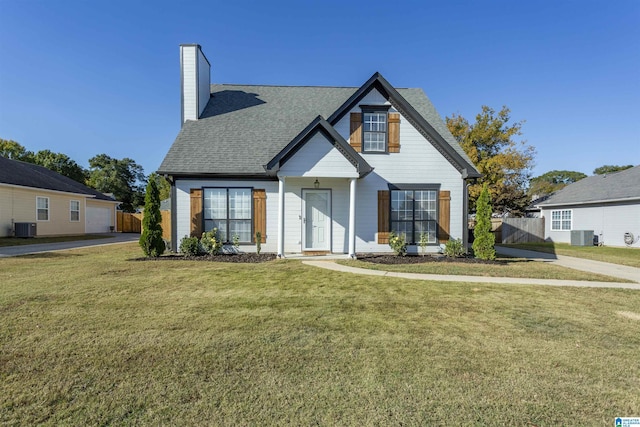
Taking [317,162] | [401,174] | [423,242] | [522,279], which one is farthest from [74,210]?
[522,279]

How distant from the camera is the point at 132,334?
4.02 m

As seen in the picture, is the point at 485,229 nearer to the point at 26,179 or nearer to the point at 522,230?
the point at 522,230

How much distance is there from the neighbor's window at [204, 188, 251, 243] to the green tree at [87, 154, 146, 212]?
37.3 meters

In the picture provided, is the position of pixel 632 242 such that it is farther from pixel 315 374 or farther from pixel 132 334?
pixel 132 334

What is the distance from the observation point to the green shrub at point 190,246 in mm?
10828

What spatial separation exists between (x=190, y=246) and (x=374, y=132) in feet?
26.5

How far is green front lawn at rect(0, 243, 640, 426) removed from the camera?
2553 mm

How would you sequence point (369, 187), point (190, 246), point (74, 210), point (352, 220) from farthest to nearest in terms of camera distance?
point (74, 210) < point (369, 187) < point (190, 246) < point (352, 220)

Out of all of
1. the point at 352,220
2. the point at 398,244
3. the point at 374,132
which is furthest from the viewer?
the point at 374,132

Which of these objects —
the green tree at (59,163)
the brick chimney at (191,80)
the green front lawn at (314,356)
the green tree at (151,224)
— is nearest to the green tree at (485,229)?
the green front lawn at (314,356)

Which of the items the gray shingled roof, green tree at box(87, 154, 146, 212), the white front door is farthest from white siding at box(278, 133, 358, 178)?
green tree at box(87, 154, 146, 212)

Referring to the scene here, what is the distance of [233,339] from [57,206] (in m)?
24.2

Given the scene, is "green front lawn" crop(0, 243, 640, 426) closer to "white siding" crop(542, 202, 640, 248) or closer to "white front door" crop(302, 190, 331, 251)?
"white front door" crop(302, 190, 331, 251)

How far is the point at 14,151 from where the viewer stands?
3919cm
